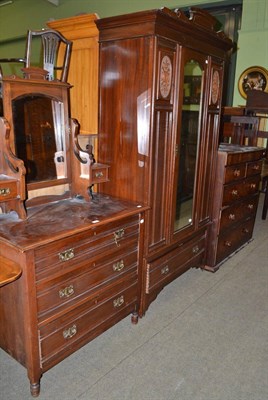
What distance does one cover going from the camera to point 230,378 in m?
1.75

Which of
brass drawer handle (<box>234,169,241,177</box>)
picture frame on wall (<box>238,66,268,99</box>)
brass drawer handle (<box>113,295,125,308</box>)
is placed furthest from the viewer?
picture frame on wall (<box>238,66,268,99</box>)

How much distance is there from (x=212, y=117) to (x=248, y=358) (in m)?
1.68

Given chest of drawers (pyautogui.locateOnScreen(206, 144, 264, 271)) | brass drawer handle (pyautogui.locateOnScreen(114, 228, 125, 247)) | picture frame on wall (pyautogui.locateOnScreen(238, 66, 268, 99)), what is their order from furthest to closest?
picture frame on wall (pyautogui.locateOnScreen(238, 66, 268, 99)), chest of drawers (pyautogui.locateOnScreen(206, 144, 264, 271)), brass drawer handle (pyautogui.locateOnScreen(114, 228, 125, 247))

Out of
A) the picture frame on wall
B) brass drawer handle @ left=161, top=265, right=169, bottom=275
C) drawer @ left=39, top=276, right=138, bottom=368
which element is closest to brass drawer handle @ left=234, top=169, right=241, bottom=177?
brass drawer handle @ left=161, top=265, right=169, bottom=275

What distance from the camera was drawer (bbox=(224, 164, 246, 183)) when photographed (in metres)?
2.77

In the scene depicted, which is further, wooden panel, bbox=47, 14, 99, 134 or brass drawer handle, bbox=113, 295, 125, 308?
wooden panel, bbox=47, 14, 99, 134

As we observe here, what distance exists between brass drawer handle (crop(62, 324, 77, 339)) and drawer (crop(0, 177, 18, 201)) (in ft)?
2.38

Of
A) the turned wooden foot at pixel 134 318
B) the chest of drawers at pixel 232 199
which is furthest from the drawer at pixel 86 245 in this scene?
the chest of drawers at pixel 232 199

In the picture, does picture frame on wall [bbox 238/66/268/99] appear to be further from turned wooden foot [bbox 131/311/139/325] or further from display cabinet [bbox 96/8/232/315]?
turned wooden foot [bbox 131/311/139/325]

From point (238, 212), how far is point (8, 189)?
222 cm

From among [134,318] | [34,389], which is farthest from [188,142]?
[34,389]

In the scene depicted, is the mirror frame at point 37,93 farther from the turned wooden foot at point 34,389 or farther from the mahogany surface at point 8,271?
the turned wooden foot at point 34,389

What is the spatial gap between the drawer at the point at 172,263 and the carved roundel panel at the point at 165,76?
1082mm

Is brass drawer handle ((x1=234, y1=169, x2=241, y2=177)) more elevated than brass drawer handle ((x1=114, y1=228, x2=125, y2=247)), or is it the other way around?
brass drawer handle ((x1=234, y1=169, x2=241, y2=177))
